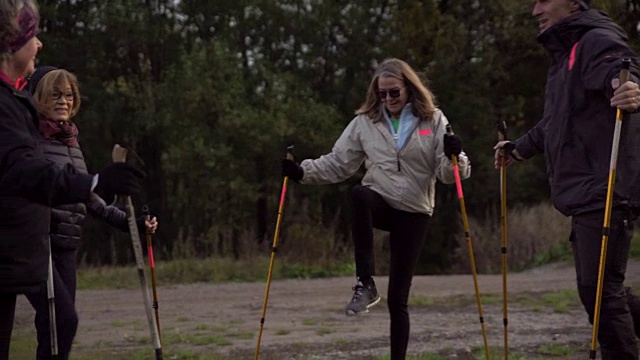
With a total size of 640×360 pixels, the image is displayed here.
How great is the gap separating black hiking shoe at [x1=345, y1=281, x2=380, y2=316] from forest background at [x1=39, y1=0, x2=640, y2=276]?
15.1 m

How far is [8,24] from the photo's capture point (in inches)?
153

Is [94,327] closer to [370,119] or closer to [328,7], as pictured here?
[370,119]

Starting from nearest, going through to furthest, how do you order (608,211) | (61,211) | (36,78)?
(608,211)
(61,211)
(36,78)

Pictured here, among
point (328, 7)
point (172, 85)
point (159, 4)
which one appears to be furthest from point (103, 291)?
point (159, 4)

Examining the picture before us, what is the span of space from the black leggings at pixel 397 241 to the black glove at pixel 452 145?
0.45 meters

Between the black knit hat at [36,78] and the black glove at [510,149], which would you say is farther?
the black glove at [510,149]

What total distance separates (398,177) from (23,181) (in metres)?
3.10

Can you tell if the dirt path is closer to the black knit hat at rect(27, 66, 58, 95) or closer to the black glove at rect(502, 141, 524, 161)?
the black glove at rect(502, 141, 524, 161)

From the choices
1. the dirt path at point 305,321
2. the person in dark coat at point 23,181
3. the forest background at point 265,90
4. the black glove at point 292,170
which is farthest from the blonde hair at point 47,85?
the forest background at point 265,90

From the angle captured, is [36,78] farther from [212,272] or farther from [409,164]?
[212,272]

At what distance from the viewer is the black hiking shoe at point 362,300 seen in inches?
253

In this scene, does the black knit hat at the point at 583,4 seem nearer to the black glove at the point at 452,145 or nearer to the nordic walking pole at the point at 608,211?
the nordic walking pole at the point at 608,211

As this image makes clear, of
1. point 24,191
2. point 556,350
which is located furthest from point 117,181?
point 556,350

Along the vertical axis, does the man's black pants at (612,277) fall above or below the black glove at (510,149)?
below
